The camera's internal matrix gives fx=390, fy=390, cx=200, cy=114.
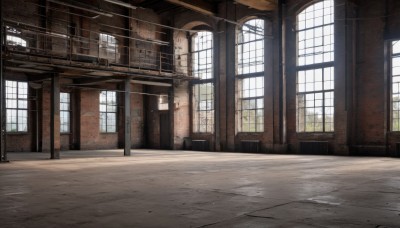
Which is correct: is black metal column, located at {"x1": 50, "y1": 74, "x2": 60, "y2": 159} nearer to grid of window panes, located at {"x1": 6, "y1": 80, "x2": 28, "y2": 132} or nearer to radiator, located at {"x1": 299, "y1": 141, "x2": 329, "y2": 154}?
grid of window panes, located at {"x1": 6, "y1": 80, "x2": 28, "y2": 132}

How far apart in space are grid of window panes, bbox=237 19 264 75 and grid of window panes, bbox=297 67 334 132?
7.75ft

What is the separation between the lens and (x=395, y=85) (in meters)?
15.3

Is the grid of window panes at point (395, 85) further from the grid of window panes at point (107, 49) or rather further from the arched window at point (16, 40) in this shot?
the arched window at point (16, 40)

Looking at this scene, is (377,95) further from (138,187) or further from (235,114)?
(138,187)

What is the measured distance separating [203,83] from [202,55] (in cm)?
160

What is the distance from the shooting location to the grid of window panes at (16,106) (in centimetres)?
1828

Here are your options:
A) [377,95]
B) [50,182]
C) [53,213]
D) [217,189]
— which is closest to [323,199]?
[217,189]

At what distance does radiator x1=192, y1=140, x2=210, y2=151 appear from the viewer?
21109 mm

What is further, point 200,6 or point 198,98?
point 198,98

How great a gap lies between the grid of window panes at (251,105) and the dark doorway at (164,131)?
15.9ft

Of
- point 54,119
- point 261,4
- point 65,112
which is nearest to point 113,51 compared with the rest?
point 65,112

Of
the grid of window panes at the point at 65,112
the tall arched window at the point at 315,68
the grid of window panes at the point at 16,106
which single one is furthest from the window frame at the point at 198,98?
the grid of window panes at the point at 16,106

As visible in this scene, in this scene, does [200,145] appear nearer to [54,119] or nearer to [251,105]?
[251,105]

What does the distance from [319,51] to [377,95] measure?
324 cm
